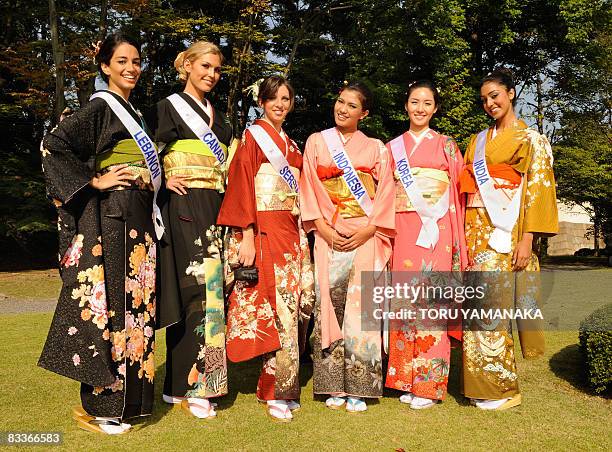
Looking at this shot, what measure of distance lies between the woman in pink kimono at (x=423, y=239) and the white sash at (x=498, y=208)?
0.25 m

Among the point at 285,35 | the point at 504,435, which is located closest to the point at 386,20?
the point at 285,35

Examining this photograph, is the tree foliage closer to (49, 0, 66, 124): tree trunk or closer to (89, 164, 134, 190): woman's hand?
(49, 0, 66, 124): tree trunk

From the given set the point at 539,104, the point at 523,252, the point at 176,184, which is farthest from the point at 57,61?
the point at 539,104

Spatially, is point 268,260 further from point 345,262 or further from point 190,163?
point 190,163

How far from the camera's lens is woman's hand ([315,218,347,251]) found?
4301mm

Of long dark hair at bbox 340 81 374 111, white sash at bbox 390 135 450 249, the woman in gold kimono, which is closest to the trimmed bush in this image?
the woman in gold kimono

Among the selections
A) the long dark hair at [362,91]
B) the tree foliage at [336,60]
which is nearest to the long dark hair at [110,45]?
the long dark hair at [362,91]

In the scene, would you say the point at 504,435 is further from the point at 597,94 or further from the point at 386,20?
the point at 597,94

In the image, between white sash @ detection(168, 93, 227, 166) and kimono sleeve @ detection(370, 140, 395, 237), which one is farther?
kimono sleeve @ detection(370, 140, 395, 237)

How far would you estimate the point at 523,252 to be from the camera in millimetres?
4305

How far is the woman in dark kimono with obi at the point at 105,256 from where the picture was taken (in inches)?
139

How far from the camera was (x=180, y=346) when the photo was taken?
4.15 m

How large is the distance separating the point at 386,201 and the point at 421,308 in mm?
937

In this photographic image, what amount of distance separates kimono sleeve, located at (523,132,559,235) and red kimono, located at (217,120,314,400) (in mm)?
1878
